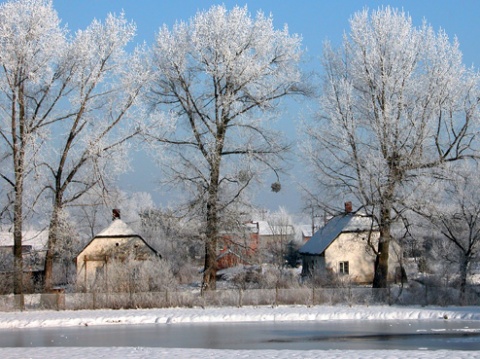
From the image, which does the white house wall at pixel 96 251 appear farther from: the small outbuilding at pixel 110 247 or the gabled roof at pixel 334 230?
the gabled roof at pixel 334 230

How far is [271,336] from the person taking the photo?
78.9ft

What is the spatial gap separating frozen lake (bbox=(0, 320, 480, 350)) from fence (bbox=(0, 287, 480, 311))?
4.60 meters

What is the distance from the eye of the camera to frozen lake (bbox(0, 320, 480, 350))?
70.4 feet

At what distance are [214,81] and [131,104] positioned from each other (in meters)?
4.03

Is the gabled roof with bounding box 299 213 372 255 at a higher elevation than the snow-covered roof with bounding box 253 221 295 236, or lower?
lower

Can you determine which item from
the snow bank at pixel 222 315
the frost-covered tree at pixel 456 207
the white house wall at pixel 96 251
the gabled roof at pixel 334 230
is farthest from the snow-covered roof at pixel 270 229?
the snow bank at pixel 222 315

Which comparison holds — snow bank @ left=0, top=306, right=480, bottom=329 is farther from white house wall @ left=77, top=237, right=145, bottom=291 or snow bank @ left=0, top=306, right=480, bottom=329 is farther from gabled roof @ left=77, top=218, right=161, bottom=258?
gabled roof @ left=77, top=218, right=161, bottom=258

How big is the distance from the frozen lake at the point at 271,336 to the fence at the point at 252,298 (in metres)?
4.60

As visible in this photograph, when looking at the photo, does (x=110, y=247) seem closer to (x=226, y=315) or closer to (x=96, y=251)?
(x=96, y=251)

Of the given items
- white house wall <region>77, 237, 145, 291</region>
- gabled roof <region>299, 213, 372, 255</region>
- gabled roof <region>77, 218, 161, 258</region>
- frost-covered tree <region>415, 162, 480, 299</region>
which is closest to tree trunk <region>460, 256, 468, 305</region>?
frost-covered tree <region>415, 162, 480, 299</region>

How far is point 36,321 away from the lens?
2948 cm

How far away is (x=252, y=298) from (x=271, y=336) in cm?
999

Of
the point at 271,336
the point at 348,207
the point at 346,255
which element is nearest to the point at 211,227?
the point at 348,207

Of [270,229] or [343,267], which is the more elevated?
[270,229]
